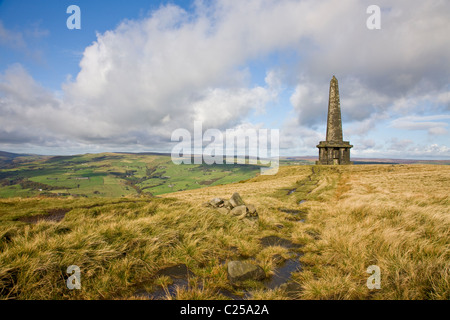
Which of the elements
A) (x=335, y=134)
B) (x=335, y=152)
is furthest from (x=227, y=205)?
(x=335, y=134)

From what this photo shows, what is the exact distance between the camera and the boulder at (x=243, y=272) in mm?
4680

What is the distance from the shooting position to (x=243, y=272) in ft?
15.6

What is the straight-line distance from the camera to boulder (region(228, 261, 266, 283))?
4.68 metres

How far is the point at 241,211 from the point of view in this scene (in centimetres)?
1048

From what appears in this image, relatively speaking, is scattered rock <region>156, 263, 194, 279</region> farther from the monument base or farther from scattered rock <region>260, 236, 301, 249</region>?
the monument base

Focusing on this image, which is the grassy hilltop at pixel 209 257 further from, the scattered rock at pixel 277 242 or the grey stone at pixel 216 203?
the grey stone at pixel 216 203

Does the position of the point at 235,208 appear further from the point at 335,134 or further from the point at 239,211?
the point at 335,134

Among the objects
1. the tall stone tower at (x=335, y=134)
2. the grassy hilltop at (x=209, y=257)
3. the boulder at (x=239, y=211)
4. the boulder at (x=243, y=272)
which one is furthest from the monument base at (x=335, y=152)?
the boulder at (x=243, y=272)

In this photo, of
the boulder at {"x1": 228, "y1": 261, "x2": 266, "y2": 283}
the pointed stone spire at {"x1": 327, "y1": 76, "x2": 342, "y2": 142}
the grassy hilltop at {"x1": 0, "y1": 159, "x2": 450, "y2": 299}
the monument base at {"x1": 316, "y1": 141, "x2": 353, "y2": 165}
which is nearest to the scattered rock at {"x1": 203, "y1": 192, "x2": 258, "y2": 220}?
the grassy hilltop at {"x1": 0, "y1": 159, "x2": 450, "y2": 299}

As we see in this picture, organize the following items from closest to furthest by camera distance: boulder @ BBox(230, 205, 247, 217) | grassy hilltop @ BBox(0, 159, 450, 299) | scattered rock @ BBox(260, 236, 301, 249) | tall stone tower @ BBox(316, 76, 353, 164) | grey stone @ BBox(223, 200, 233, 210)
Answer: grassy hilltop @ BBox(0, 159, 450, 299), scattered rock @ BBox(260, 236, 301, 249), boulder @ BBox(230, 205, 247, 217), grey stone @ BBox(223, 200, 233, 210), tall stone tower @ BBox(316, 76, 353, 164)

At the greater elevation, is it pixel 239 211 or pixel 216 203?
pixel 216 203
